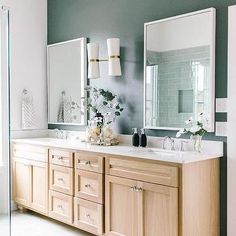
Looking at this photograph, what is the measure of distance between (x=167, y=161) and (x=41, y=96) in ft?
7.92

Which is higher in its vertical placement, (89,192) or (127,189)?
(127,189)

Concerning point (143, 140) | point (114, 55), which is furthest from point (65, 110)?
point (143, 140)

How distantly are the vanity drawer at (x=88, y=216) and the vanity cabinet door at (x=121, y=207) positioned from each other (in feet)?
0.31

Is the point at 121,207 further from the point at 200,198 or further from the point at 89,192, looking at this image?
the point at 200,198

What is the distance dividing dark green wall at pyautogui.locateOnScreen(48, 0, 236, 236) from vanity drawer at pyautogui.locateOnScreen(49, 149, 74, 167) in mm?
603

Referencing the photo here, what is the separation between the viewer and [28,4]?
4.41 meters

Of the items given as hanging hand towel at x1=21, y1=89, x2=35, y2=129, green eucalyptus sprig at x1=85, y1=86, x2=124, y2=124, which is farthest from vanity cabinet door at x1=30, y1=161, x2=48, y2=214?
green eucalyptus sprig at x1=85, y1=86, x2=124, y2=124

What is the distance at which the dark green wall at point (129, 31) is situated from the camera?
2.87m

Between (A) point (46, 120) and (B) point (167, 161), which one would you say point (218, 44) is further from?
(A) point (46, 120)

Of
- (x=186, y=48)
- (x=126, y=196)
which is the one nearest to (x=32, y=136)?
(x=126, y=196)

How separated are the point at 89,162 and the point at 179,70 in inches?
44.6

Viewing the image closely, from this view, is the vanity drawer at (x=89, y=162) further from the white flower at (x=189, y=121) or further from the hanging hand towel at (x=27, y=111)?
the hanging hand towel at (x=27, y=111)

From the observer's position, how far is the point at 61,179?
3549mm

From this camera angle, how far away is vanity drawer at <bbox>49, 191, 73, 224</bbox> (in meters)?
3.44
